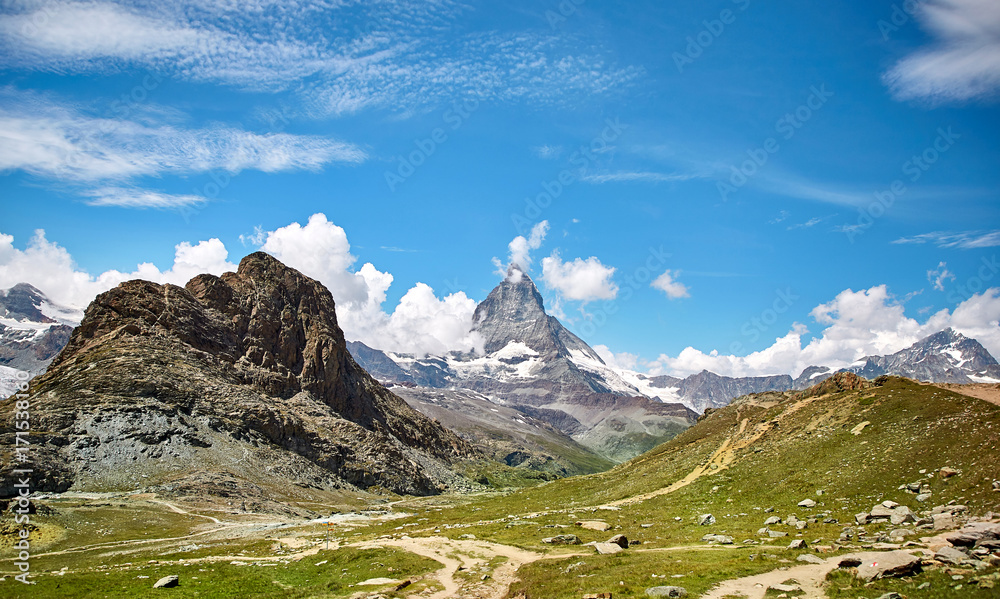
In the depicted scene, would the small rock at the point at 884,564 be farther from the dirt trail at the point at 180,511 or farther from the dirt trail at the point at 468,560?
the dirt trail at the point at 180,511

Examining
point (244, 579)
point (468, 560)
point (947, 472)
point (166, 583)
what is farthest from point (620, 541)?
point (166, 583)

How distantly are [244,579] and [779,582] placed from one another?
37.6 meters

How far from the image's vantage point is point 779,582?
3097cm

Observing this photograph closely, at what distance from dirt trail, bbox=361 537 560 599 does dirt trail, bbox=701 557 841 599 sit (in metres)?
14.0

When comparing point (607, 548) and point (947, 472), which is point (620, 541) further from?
point (947, 472)

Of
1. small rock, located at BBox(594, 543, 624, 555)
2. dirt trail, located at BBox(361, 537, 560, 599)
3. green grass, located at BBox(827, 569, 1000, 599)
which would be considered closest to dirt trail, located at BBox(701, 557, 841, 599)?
green grass, located at BBox(827, 569, 1000, 599)

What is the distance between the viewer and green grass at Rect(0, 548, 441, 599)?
37.1m

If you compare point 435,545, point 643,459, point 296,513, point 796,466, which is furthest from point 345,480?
point 796,466

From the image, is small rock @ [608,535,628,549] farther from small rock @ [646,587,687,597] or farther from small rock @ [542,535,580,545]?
small rock @ [646,587,687,597]

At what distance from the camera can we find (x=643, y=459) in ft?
397

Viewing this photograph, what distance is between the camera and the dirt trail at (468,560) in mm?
37000

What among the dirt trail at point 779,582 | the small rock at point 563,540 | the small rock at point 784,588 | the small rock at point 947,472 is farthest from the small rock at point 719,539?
the small rock at point 947,472

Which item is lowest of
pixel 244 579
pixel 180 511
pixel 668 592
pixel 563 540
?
pixel 180 511

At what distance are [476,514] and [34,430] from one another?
92.5 meters
